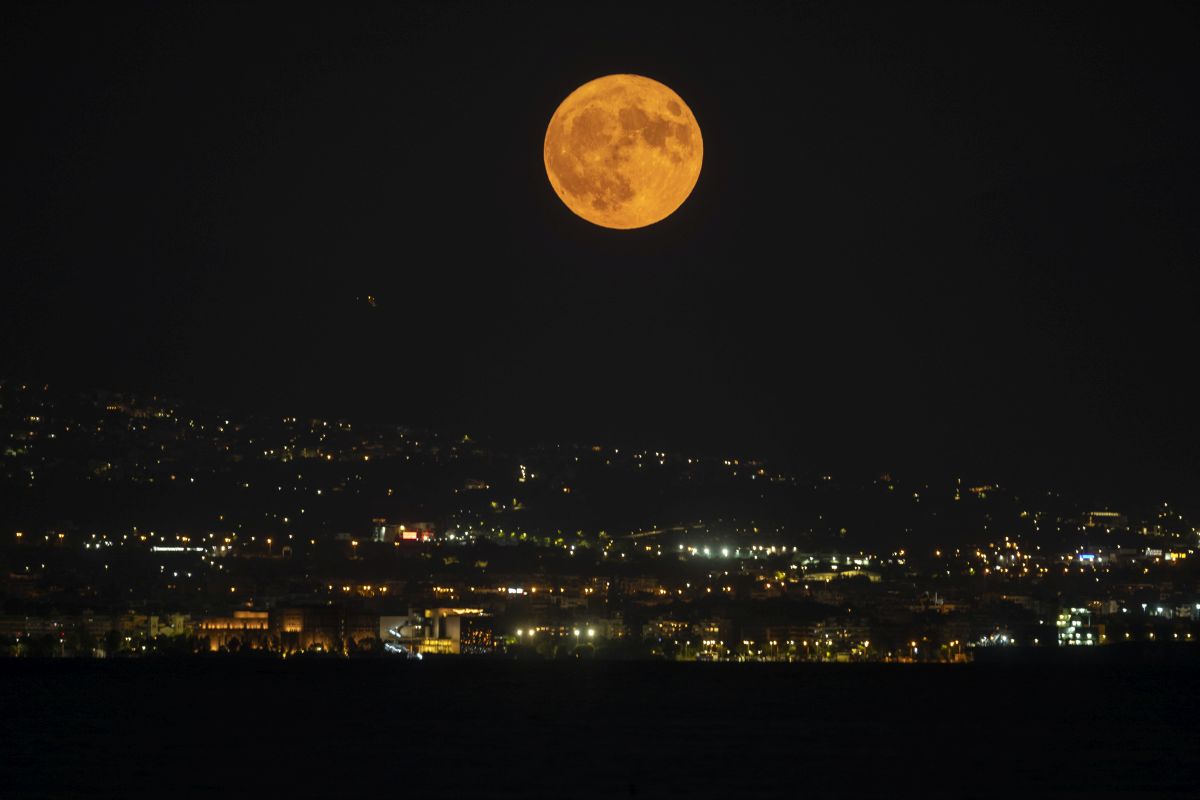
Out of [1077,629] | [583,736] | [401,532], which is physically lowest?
[583,736]

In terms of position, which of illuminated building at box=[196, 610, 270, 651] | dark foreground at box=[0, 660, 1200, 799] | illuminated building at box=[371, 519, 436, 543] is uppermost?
illuminated building at box=[371, 519, 436, 543]

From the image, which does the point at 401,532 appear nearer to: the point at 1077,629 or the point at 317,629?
the point at 317,629

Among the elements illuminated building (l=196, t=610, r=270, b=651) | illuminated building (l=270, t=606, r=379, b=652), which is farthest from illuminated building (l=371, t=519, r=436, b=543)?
illuminated building (l=196, t=610, r=270, b=651)

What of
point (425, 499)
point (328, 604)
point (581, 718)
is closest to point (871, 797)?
point (581, 718)

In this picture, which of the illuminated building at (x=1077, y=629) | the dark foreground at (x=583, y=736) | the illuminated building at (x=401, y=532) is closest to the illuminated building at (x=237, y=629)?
the dark foreground at (x=583, y=736)

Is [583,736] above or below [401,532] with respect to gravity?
below

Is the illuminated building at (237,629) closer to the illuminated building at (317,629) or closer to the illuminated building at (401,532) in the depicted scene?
the illuminated building at (317,629)

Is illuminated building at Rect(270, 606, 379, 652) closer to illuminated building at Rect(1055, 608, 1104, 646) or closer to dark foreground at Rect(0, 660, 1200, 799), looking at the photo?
dark foreground at Rect(0, 660, 1200, 799)

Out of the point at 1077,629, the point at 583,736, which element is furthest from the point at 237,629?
the point at 1077,629

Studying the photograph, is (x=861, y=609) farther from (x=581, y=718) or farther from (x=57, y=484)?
(x=57, y=484)
